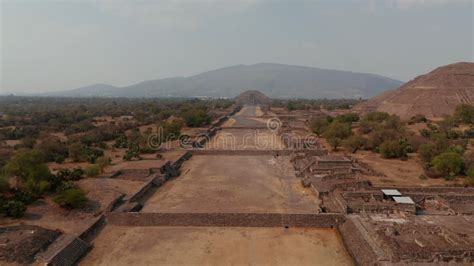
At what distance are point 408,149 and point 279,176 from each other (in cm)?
1374

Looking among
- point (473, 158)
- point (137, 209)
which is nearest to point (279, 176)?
point (137, 209)

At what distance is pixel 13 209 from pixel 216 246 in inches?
373

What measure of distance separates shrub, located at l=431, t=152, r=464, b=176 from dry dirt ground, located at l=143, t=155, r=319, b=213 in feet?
30.4

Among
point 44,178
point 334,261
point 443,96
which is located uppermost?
point 443,96

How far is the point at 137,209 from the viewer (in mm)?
17891

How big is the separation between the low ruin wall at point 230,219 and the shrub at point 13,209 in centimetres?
414

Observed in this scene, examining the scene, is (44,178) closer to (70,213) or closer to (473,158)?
(70,213)

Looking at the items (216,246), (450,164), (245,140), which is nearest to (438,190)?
(450,164)

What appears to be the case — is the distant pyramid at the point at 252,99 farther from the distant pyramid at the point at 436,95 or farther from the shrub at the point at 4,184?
the shrub at the point at 4,184

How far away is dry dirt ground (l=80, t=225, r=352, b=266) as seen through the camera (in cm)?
1301

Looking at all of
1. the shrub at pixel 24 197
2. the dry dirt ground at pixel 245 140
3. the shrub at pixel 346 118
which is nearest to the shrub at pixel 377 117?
the shrub at pixel 346 118

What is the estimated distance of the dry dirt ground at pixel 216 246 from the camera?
42.7 feet

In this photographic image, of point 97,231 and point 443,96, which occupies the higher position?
point 443,96

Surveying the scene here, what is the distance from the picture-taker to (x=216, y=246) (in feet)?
46.1
